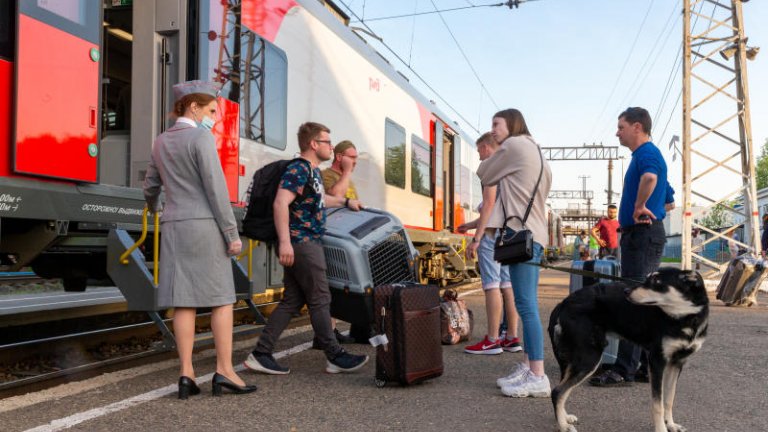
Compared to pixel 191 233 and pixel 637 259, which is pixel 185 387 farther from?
pixel 637 259

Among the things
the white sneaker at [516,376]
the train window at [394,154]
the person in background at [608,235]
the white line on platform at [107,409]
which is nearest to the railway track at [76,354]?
the white line on platform at [107,409]

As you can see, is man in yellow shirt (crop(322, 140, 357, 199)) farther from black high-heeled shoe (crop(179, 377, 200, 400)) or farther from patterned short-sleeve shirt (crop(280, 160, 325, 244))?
black high-heeled shoe (crop(179, 377, 200, 400))

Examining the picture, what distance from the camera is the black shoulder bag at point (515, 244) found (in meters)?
4.35

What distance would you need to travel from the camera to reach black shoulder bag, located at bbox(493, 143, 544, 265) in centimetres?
435

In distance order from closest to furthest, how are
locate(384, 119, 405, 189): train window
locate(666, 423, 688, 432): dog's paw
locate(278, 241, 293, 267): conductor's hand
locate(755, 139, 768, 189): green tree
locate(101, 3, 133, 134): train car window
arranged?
locate(666, 423, 688, 432): dog's paw, locate(278, 241, 293, 267): conductor's hand, locate(101, 3, 133, 134): train car window, locate(384, 119, 405, 189): train window, locate(755, 139, 768, 189): green tree

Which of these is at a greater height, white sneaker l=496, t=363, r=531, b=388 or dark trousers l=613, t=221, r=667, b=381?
dark trousers l=613, t=221, r=667, b=381

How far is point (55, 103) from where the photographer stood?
4500 mm

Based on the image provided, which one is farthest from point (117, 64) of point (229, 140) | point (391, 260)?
point (391, 260)

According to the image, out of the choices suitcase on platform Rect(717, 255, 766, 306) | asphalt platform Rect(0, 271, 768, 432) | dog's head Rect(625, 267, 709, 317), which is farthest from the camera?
suitcase on platform Rect(717, 255, 766, 306)

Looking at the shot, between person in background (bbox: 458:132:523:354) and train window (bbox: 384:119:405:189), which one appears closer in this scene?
person in background (bbox: 458:132:523:354)

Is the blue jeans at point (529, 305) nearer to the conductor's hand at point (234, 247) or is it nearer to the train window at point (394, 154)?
the conductor's hand at point (234, 247)

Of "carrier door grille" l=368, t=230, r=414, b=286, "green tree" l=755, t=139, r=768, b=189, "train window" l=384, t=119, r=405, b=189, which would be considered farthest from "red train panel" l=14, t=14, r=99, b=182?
"green tree" l=755, t=139, r=768, b=189

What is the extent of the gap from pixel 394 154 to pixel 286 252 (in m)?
6.41

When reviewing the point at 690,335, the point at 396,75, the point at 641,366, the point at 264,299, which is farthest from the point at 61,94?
the point at 396,75
